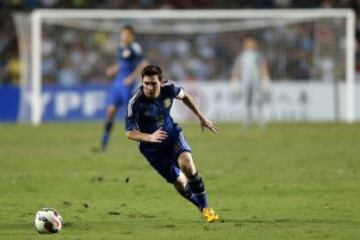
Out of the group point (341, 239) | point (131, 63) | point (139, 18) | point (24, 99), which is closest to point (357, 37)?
point (139, 18)

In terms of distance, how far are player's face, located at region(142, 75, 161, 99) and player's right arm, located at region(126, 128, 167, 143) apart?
1.38 feet

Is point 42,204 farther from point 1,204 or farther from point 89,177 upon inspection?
point 89,177

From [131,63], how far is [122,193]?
7.82 metres

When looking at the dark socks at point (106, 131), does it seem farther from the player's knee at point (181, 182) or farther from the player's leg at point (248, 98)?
the player's knee at point (181, 182)

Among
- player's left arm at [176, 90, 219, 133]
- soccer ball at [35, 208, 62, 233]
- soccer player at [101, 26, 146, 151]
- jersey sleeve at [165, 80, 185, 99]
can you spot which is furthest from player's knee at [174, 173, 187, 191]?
soccer player at [101, 26, 146, 151]

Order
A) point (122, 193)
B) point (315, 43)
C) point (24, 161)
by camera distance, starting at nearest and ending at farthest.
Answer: point (122, 193) < point (24, 161) < point (315, 43)

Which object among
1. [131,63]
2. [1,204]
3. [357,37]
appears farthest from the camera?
[357,37]

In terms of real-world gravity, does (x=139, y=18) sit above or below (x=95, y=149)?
above

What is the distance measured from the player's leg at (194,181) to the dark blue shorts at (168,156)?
11 cm

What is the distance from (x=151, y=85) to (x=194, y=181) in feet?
4.02

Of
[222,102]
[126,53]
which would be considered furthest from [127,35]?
[222,102]

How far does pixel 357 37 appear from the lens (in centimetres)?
3575

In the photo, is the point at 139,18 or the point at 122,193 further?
the point at 139,18

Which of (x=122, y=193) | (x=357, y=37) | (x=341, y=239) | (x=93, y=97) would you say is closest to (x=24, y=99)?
(x=93, y=97)
